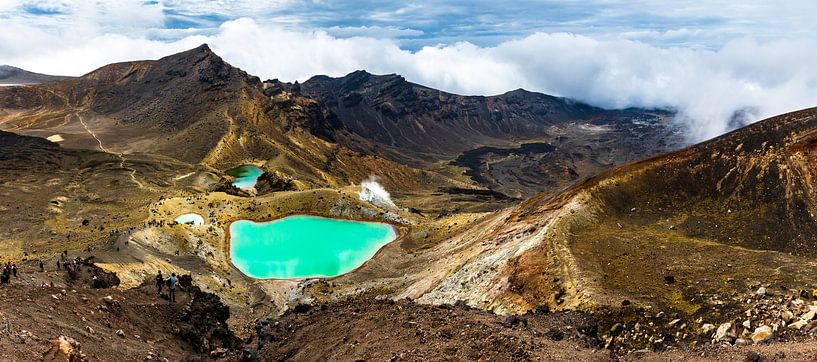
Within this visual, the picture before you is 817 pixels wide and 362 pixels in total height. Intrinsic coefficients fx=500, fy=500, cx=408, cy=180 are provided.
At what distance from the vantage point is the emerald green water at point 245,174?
5310 inches

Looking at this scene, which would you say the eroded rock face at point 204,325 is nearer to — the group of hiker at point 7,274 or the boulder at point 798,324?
the group of hiker at point 7,274

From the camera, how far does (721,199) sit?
1684 inches

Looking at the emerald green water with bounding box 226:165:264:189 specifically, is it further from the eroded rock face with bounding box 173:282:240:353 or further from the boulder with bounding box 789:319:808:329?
the boulder with bounding box 789:319:808:329

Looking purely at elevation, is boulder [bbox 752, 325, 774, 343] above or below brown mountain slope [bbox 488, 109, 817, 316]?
above

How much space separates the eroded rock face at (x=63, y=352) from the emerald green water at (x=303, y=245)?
35552 mm

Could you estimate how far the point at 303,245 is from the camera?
6606 cm

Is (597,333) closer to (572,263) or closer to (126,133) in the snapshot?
(572,263)

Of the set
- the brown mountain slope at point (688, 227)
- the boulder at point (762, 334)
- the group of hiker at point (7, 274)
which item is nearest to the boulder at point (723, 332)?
the boulder at point (762, 334)

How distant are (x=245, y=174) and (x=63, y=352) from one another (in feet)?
434

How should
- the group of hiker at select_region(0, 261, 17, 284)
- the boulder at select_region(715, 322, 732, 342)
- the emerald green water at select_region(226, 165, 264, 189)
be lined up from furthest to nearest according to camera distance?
the emerald green water at select_region(226, 165, 264, 189) < the group of hiker at select_region(0, 261, 17, 284) < the boulder at select_region(715, 322, 732, 342)

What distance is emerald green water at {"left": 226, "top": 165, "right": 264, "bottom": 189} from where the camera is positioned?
135 m

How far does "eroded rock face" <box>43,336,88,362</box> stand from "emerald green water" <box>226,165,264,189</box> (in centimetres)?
11469

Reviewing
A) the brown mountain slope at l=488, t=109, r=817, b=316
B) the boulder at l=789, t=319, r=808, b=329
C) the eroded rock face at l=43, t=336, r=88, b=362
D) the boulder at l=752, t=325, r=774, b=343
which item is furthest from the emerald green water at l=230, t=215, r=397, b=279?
the boulder at l=789, t=319, r=808, b=329

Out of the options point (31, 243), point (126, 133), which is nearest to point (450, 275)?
point (31, 243)
